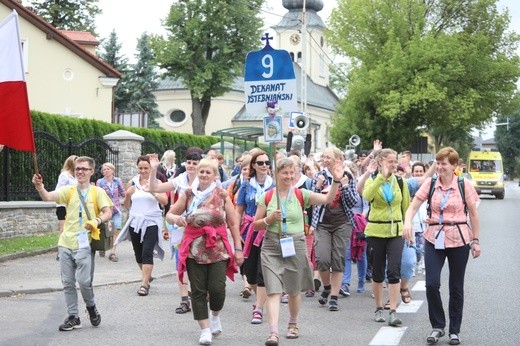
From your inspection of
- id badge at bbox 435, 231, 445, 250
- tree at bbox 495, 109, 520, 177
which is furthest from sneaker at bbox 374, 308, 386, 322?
tree at bbox 495, 109, 520, 177

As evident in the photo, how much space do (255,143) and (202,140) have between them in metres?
4.50

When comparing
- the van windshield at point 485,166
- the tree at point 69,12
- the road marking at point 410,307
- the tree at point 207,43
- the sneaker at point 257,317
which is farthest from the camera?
the tree at point 207,43

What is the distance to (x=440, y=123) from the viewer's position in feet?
167

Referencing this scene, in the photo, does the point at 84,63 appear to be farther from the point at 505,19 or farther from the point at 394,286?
the point at 394,286

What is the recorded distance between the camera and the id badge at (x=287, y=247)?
8.51 metres

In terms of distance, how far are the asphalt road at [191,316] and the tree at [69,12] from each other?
142 ft

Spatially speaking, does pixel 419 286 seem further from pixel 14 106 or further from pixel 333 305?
pixel 14 106

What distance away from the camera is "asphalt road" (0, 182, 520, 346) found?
8.61 meters

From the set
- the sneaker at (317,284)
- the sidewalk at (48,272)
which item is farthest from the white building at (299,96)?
the sneaker at (317,284)

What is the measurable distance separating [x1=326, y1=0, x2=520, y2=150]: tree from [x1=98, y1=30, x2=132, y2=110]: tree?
1897 cm

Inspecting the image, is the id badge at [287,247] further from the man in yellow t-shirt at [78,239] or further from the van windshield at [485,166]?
the van windshield at [485,166]

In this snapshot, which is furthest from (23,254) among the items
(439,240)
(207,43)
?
(207,43)

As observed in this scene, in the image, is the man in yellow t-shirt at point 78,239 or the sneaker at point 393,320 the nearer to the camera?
the man in yellow t-shirt at point 78,239

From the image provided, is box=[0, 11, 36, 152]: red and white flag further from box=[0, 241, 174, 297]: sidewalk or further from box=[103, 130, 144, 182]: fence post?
box=[103, 130, 144, 182]: fence post
